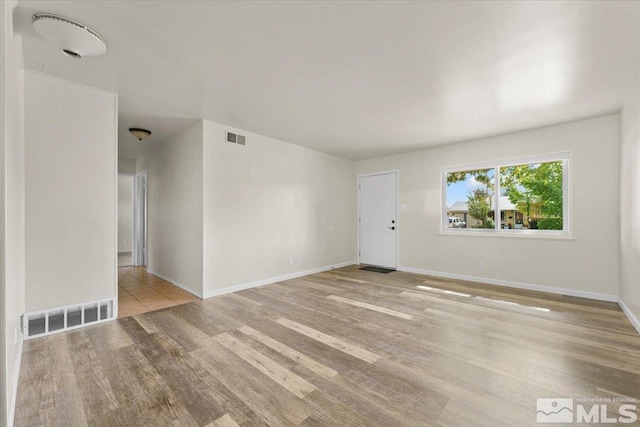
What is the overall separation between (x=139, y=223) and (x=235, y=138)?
3634 mm

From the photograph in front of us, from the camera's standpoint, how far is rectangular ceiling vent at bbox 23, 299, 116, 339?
2605 millimetres

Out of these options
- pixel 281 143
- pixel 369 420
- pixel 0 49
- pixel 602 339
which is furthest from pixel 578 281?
pixel 0 49

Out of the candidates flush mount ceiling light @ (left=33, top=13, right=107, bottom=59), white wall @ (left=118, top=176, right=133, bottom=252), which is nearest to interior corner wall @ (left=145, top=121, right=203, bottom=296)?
flush mount ceiling light @ (left=33, top=13, right=107, bottom=59)

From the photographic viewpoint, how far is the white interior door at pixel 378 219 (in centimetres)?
596

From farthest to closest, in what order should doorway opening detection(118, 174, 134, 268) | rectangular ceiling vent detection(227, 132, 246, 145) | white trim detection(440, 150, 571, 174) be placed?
doorway opening detection(118, 174, 134, 268)
rectangular ceiling vent detection(227, 132, 246, 145)
white trim detection(440, 150, 571, 174)

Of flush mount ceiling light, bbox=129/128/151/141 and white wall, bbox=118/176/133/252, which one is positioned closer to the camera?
flush mount ceiling light, bbox=129/128/151/141

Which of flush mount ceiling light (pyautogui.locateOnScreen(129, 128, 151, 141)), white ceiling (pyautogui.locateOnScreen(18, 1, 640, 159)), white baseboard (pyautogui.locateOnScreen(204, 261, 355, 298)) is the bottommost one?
white baseboard (pyautogui.locateOnScreen(204, 261, 355, 298))

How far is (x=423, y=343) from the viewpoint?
8.25 ft

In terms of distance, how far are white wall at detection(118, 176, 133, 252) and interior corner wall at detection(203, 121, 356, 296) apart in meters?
6.27

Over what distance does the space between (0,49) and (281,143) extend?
3846mm

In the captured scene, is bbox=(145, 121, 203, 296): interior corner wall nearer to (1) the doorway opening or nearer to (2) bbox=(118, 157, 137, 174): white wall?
(2) bbox=(118, 157, 137, 174): white wall

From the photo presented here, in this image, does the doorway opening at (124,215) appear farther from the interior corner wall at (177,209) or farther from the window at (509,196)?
the window at (509,196)

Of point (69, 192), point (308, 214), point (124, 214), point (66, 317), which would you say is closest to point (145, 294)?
point (66, 317)

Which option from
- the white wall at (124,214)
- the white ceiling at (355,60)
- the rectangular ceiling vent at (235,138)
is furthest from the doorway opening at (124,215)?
the rectangular ceiling vent at (235,138)
